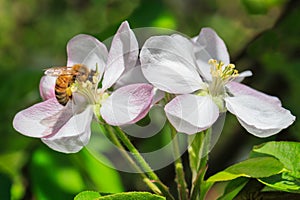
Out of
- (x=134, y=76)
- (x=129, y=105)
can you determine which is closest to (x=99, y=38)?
(x=134, y=76)

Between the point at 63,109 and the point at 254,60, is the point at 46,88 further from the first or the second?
the point at 254,60

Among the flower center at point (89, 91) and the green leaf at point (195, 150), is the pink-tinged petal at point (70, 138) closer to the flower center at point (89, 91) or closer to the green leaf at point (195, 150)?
the flower center at point (89, 91)

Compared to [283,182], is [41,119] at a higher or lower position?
higher

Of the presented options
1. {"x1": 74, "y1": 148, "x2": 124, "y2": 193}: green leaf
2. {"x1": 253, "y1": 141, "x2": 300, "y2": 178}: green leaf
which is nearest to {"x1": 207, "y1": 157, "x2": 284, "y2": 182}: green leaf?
{"x1": 253, "y1": 141, "x2": 300, "y2": 178}: green leaf

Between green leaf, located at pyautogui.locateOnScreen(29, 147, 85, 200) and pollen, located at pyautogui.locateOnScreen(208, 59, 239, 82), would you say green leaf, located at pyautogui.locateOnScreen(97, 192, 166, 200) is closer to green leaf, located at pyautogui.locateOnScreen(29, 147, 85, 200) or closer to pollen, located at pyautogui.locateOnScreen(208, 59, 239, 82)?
pollen, located at pyautogui.locateOnScreen(208, 59, 239, 82)

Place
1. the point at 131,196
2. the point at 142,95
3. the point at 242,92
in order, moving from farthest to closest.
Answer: the point at 242,92 < the point at 142,95 < the point at 131,196

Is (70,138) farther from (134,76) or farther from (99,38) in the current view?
(99,38)
